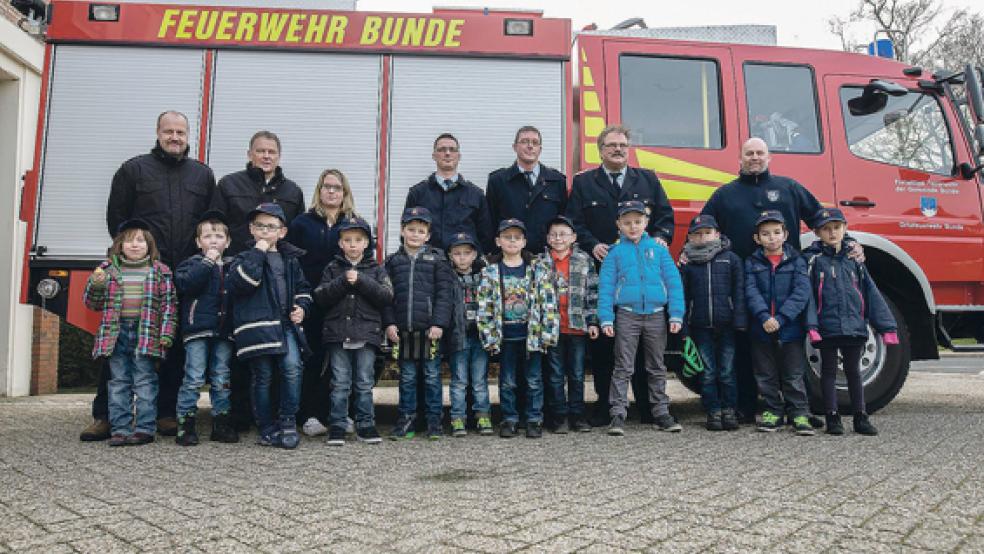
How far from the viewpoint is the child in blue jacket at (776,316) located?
4688mm

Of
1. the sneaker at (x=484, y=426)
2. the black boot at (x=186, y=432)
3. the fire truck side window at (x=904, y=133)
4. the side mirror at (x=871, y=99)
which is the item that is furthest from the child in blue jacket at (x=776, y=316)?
the black boot at (x=186, y=432)

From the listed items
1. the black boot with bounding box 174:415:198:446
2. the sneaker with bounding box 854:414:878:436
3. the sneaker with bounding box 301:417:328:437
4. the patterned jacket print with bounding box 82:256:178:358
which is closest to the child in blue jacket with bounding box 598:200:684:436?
the sneaker with bounding box 854:414:878:436

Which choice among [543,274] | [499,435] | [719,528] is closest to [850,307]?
[543,274]

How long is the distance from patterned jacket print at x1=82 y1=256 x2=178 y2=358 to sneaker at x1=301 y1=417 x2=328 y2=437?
1.06m

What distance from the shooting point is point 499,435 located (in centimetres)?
460

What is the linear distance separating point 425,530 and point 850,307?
3531 millimetres

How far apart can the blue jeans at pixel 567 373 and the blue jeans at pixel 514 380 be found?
12cm

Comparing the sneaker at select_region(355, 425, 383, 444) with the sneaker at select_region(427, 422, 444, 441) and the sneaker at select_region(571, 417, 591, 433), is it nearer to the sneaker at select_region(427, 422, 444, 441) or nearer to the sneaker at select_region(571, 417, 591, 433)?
the sneaker at select_region(427, 422, 444, 441)

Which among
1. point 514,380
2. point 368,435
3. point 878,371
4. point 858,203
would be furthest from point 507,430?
point 858,203

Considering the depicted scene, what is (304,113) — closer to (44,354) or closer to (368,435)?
(368,435)

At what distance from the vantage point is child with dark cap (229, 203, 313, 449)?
4.26 metres

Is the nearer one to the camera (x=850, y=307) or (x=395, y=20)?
(x=850, y=307)

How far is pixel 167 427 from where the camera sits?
4.68 metres

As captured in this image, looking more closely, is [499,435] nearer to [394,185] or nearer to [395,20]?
[394,185]
